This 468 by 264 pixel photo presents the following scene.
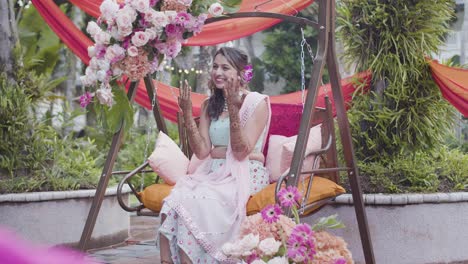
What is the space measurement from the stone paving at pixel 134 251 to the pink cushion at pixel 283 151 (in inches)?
32.5

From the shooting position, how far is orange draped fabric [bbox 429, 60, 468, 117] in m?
4.20

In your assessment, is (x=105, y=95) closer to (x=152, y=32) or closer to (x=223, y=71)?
(x=152, y=32)

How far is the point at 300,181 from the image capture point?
3.54 m

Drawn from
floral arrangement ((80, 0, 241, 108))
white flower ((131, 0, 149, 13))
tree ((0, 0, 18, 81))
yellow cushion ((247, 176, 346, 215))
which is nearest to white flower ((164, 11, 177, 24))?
floral arrangement ((80, 0, 241, 108))

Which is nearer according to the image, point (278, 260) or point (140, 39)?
point (278, 260)

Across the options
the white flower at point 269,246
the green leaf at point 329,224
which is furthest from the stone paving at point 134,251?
the white flower at point 269,246

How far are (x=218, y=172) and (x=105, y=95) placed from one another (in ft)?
2.39

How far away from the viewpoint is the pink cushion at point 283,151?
11.8 feet

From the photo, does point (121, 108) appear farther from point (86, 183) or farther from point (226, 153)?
point (86, 183)

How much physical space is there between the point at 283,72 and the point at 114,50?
12523 mm

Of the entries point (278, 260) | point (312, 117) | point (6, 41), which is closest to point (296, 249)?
point (278, 260)

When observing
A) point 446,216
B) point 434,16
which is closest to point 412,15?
point 434,16

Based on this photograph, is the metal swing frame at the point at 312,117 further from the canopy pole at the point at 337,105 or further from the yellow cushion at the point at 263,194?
the yellow cushion at the point at 263,194

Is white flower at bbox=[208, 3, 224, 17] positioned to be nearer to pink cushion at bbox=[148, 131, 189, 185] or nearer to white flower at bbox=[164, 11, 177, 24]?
white flower at bbox=[164, 11, 177, 24]
